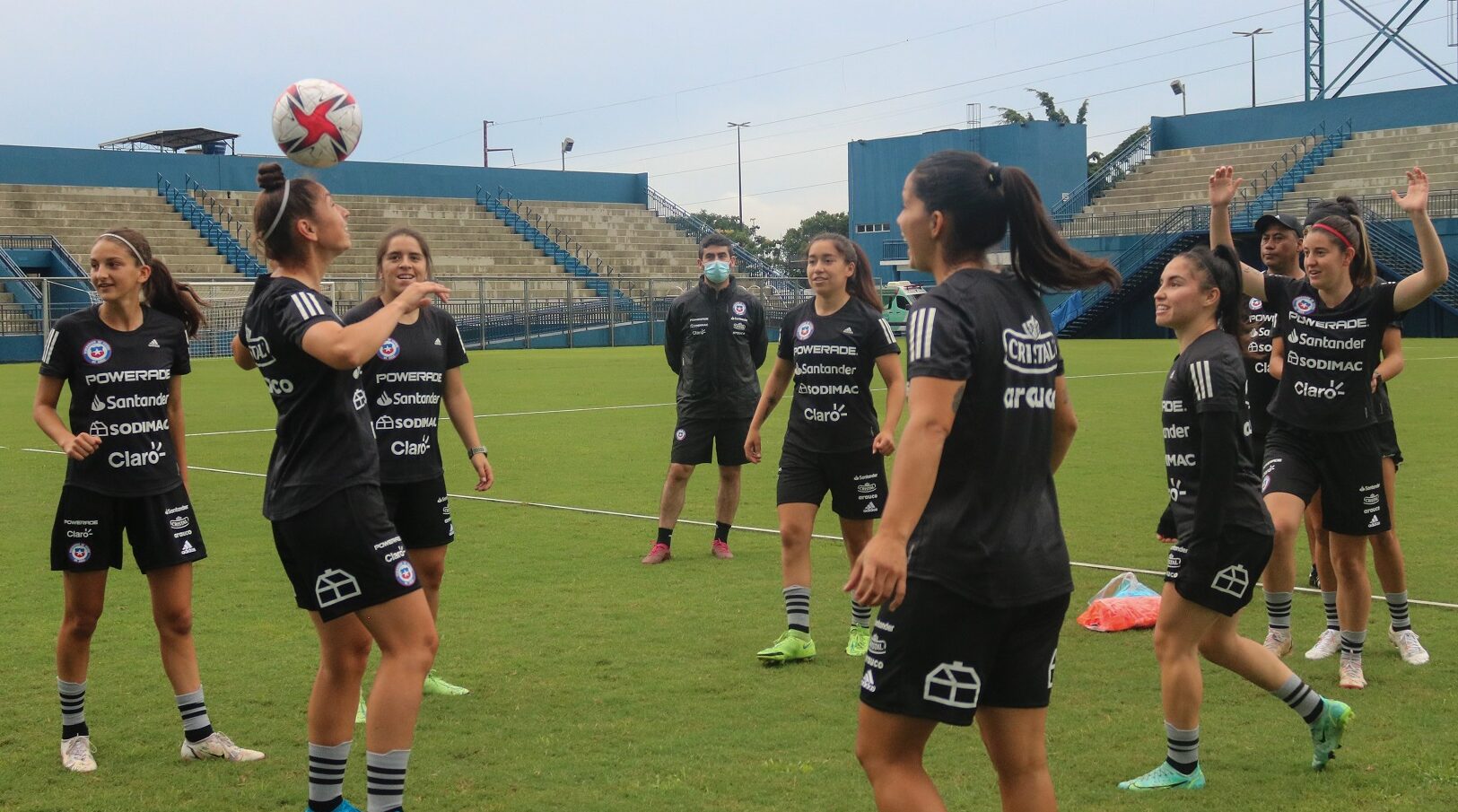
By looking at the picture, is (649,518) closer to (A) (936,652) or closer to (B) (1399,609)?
(B) (1399,609)

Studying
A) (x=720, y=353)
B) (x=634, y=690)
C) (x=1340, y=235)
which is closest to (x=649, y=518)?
(x=720, y=353)

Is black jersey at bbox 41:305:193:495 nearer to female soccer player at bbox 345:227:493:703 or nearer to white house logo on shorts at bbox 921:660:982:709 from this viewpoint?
female soccer player at bbox 345:227:493:703

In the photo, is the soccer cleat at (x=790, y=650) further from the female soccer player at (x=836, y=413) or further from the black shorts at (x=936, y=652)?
the black shorts at (x=936, y=652)

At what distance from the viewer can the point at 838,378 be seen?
23.5 ft

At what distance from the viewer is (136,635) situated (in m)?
7.31

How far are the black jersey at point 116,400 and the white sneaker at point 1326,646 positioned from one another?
493cm

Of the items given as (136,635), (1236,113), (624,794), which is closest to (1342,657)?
(624,794)

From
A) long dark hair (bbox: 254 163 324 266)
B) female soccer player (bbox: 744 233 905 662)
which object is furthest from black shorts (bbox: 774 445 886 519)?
long dark hair (bbox: 254 163 324 266)

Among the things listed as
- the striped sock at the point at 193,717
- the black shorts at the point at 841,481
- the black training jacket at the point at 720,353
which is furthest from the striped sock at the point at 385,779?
the black training jacket at the point at 720,353

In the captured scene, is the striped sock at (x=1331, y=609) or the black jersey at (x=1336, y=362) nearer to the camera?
the black jersey at (x=1336, y=362)

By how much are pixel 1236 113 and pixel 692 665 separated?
5406cm

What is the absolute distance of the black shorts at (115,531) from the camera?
5.21 metres

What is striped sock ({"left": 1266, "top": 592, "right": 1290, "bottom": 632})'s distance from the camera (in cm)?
647

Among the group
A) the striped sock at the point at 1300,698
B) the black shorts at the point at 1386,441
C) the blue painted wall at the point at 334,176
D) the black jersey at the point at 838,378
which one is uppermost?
the blue painted wall at the point at 334,176
